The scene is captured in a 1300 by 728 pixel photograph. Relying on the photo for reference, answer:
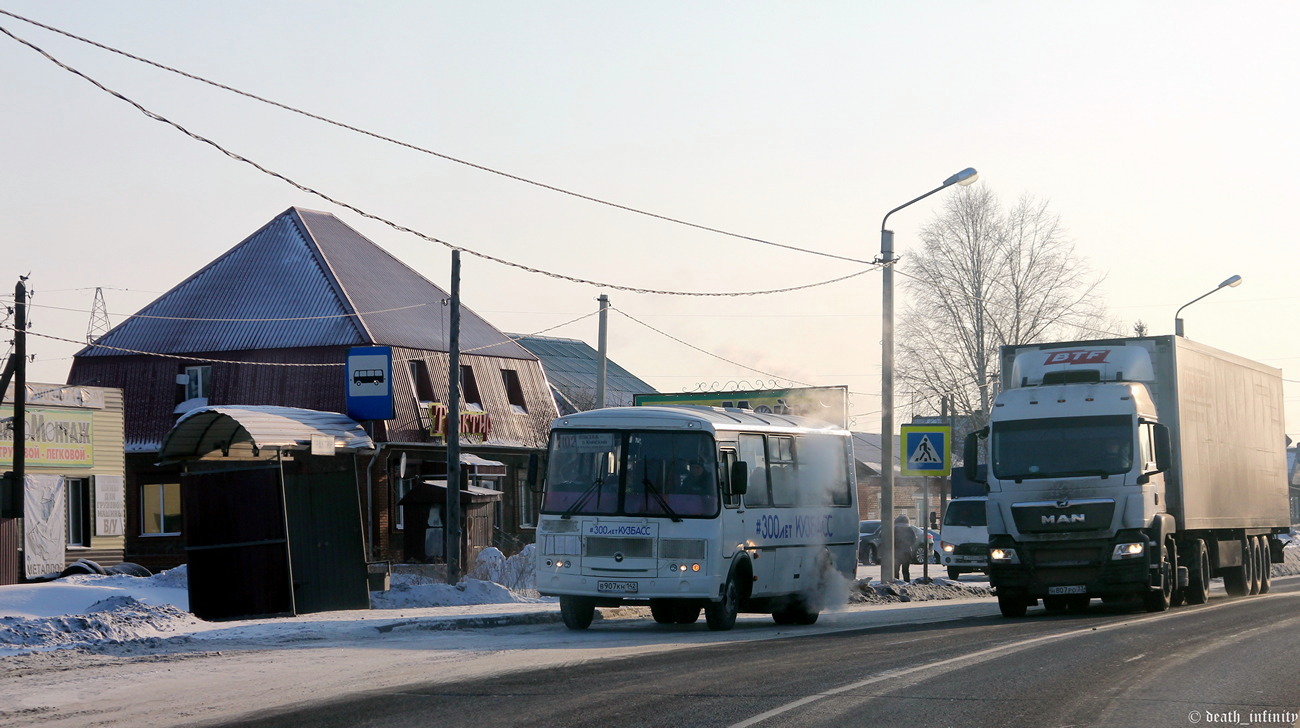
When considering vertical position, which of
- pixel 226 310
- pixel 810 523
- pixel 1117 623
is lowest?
pixel 1117 623

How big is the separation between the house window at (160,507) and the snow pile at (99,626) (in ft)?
90.3

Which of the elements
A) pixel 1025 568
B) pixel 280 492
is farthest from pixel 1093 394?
pixel 280 492

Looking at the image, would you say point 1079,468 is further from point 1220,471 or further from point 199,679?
point 199,679

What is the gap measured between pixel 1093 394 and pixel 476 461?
24.3 m

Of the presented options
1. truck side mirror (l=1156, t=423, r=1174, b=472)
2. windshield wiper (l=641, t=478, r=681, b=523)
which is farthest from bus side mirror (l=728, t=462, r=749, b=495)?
truck side mirror (l=1156, t=423, r=1174, b=472)

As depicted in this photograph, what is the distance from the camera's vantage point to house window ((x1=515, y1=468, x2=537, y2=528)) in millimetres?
49719

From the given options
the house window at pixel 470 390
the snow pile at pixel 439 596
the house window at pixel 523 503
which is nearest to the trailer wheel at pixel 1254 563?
the snow pile at pixel 439 596

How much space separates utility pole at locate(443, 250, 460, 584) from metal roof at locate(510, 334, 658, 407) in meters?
41.5

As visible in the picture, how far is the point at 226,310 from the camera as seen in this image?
152 ft

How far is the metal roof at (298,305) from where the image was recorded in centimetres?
4478

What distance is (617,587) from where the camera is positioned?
17.5 metres

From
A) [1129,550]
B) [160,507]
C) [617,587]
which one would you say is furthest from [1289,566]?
[617,587]

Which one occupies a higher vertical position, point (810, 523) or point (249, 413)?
point (249, 413)

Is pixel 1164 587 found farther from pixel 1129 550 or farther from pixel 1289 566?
pixel 1289 566
